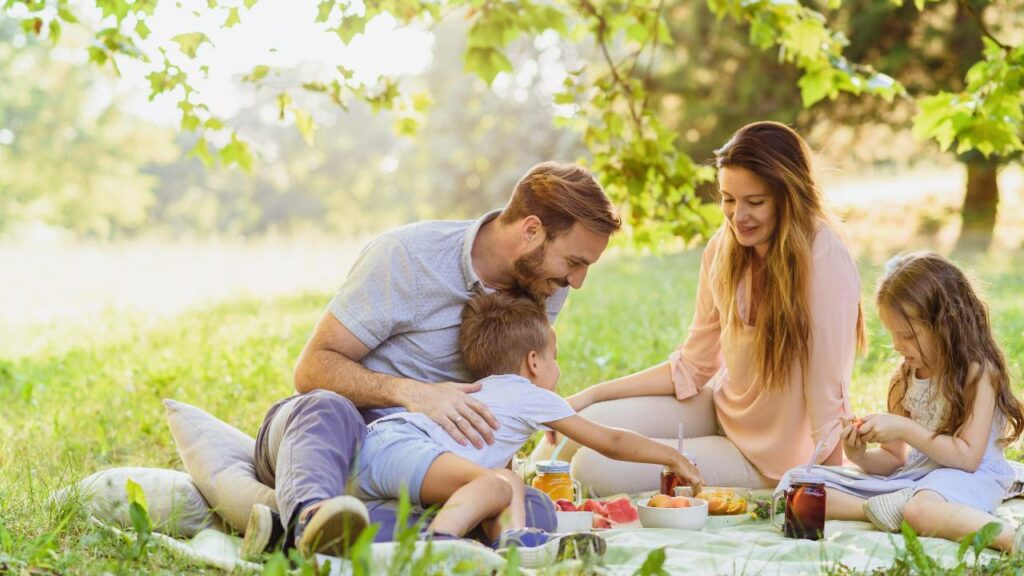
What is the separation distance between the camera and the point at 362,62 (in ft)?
17.6

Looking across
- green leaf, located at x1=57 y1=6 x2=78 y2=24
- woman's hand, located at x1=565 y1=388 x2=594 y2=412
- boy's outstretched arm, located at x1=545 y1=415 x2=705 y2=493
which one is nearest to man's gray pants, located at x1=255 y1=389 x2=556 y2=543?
boy's outstretched arm, located at x1=545 y1=415 x2=705 y2=493

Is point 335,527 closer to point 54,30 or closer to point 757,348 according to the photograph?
point 757,348

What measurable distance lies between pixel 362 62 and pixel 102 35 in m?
1.27

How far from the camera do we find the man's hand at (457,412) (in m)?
3.21

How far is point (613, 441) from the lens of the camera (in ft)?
11.0

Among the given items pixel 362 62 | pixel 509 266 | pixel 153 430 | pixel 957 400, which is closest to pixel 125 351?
pixel 153 430

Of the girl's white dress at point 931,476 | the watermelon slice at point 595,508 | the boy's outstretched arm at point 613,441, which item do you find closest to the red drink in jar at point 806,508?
the girl's white dress at point 931,476

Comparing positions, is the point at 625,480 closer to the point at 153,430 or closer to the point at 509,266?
the point at 509,266

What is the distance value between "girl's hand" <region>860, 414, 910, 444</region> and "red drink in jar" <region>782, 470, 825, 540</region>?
30 centimetres

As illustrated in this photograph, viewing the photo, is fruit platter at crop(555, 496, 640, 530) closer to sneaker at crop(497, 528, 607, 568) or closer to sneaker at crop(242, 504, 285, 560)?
sneaker at crop(497, 528, 607, 568)

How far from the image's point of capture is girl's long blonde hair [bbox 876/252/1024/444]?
3.44 metres

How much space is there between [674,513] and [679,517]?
21 mm

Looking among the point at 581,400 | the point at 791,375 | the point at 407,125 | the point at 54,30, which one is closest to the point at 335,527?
the point at 581,400

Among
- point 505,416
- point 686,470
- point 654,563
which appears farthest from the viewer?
point 686,470
